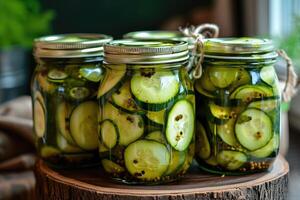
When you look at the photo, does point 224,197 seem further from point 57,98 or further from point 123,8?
point 123,8

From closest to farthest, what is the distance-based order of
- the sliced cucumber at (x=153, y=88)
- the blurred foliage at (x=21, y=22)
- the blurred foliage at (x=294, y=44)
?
the sliced cucumber at (x=153, y=88) < the blurred foliage at (x=294, y=44) < the blurred foliage at (x=21, y=22)

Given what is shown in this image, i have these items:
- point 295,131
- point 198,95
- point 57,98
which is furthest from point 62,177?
point 295,131

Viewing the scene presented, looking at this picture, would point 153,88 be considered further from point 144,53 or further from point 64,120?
point 64,120

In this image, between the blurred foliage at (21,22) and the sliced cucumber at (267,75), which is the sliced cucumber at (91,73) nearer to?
the sliced cucumber at (267,75)

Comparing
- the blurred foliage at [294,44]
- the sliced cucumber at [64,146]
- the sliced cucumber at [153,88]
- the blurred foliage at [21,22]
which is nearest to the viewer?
the sliced cucumber at [153,88]

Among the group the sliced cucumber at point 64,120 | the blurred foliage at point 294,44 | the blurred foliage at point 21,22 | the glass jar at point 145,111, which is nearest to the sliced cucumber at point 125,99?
the glass jar at point 145,111

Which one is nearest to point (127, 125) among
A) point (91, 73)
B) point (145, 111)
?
point (145, 111)

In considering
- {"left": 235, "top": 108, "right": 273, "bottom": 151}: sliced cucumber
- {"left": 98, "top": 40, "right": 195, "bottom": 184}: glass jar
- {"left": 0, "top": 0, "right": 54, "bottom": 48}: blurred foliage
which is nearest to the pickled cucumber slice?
{"left": 98, "top": 40, "right": 195, "bottom": 184}: glass jar
